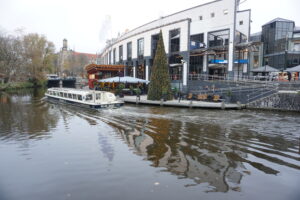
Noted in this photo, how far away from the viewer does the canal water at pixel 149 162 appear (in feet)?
20.0

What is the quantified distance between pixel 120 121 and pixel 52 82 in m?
66.9

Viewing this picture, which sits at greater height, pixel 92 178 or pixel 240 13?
pixel 240 13

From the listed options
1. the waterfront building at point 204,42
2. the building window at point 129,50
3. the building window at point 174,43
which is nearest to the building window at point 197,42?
the waterfront building at point 204,42

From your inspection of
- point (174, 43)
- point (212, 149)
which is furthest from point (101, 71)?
point (212, 149)

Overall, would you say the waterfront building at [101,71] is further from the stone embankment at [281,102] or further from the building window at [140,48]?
the stone embankment at [281,102]

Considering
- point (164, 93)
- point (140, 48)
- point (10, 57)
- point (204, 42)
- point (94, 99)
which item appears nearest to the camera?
point (94, 99)

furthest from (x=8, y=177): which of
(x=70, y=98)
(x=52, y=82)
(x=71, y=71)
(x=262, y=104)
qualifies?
(x=71, y=71)

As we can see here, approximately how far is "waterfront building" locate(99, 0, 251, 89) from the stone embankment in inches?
401

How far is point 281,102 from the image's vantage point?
2164 centimetres

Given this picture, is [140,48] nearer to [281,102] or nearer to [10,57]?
[281,102]

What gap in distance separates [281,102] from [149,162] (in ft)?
62.7

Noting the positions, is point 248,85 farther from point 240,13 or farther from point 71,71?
point 71,71

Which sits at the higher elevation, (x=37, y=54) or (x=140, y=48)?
(x=37, y=54)

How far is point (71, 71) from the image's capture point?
384 feet
